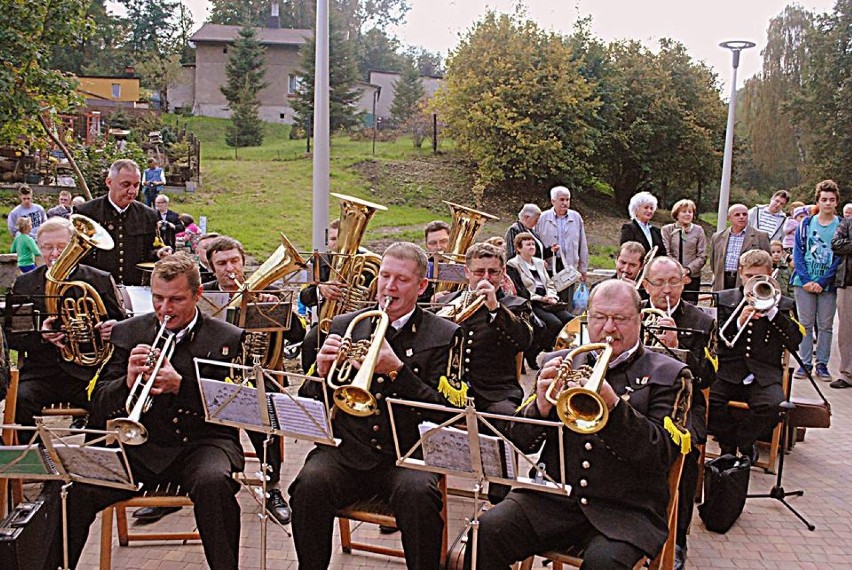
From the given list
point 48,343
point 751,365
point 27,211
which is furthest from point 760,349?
point 27,211

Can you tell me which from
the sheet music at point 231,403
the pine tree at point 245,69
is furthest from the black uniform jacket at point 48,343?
the pine tree at point 245,69

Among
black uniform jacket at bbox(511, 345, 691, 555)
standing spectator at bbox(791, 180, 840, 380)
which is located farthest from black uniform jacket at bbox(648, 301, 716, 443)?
standing spectator at bbox(791, 180, 840, 380)

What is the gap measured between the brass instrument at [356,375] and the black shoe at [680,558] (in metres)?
2.01

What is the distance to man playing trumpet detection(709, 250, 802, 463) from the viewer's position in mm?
5496

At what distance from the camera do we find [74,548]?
3.68 meters

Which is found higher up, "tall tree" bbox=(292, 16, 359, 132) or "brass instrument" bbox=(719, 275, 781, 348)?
"tall tree" bbox=(292, 16, 359, 132)

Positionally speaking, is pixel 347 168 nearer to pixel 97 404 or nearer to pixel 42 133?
pixel 42 133

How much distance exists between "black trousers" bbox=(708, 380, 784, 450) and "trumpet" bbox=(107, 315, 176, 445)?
396 centimetres

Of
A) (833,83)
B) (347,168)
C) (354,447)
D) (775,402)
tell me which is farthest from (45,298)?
(833,83)

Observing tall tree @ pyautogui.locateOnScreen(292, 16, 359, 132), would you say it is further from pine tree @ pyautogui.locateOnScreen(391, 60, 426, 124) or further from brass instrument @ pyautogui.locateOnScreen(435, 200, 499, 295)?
brass instrument @ pyautogui.locateOnScreen(435, 200, 499, 295)

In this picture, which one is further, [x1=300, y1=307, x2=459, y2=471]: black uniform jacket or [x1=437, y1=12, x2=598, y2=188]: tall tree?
[x1=437, y1=12, x2=598, y2=188]: tall tree

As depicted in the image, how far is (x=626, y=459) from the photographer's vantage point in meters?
3.34

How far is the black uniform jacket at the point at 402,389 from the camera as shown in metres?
3.78

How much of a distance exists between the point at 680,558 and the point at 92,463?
305cm
